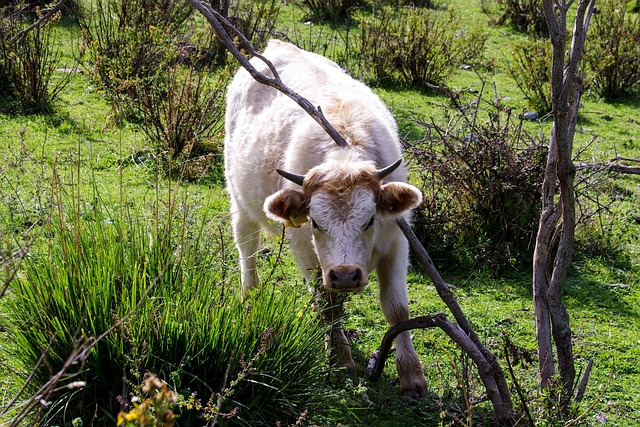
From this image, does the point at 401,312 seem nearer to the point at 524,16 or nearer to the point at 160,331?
the point at 160,331

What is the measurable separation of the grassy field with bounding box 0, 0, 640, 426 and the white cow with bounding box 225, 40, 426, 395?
0.27 metres

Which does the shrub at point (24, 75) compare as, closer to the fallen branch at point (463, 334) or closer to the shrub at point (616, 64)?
the fallen branch at point (463, 334)

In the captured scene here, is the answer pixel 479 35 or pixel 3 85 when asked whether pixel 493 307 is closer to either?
pixel 3 85

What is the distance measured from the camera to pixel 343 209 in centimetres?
457

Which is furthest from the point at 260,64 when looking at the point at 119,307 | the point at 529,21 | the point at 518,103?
the point at 529,21

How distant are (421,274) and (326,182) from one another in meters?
2.55

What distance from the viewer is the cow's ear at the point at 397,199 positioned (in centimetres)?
467

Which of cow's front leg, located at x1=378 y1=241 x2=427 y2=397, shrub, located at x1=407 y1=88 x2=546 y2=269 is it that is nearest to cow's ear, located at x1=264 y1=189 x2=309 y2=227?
cow's front leg, located at x1=378 y1=241 x2=427 y2=397

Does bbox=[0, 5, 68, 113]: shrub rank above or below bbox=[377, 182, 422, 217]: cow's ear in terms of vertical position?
below

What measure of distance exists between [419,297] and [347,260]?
223 cm

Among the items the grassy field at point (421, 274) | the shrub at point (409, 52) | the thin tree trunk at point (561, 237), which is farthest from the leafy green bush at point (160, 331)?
the shrub at point (409, 52)

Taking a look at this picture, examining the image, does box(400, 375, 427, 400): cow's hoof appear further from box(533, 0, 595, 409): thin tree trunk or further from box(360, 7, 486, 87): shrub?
box(360, 7, 486, 87): shrub

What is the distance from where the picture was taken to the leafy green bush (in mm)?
3826

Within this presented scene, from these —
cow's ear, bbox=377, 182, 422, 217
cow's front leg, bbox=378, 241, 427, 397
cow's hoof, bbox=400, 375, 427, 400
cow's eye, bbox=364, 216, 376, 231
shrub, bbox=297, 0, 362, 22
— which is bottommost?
cow's hoof, bbox=400, 375, 427, 400
